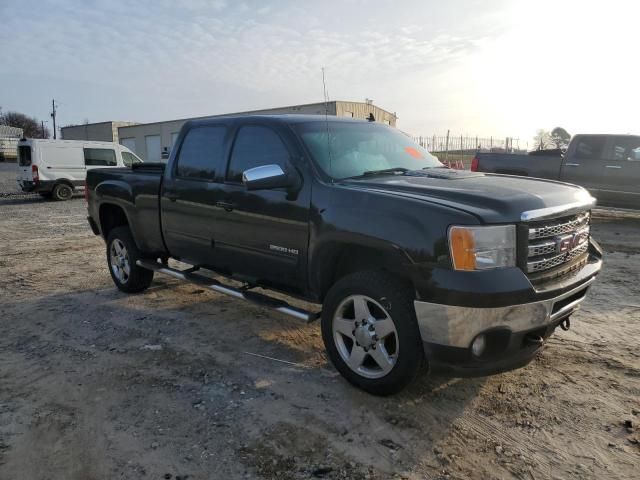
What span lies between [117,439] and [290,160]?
2.23m

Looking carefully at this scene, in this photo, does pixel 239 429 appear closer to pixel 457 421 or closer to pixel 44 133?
pixel 457 421

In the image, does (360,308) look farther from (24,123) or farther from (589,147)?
(24,123)

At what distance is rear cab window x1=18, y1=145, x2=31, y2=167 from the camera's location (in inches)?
651

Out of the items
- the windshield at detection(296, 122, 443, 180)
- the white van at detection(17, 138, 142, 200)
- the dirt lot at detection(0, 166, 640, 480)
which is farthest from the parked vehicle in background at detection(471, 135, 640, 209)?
the white van at detection(17, 138, 142, 200)

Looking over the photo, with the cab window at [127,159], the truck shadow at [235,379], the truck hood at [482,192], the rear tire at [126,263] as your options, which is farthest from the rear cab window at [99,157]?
the truck hood at [482,192]

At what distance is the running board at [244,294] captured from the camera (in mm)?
3738

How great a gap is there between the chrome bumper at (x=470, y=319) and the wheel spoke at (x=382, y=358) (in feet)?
1.09

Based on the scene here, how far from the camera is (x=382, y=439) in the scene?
2.86 meters

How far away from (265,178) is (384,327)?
1.34m

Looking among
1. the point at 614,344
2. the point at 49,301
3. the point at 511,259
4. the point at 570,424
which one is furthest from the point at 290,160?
the point at 49,301

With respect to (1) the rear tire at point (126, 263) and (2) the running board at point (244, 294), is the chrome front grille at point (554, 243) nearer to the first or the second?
(2) the running board at point (244, 294)

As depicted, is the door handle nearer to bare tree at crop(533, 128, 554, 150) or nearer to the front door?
the front door

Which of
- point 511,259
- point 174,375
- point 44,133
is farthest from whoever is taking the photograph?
point 44,133

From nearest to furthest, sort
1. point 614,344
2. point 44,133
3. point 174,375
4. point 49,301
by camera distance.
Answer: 1. point 174,375
2. point 614,344
3. point 49,301
4. point 44,133
